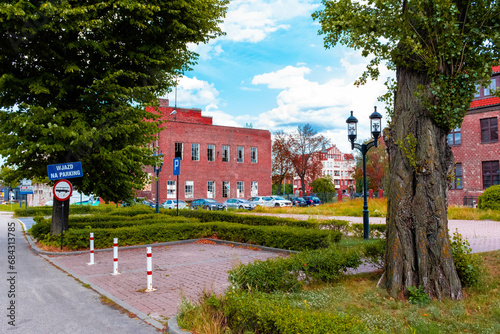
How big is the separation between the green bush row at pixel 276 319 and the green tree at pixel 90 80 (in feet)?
29.8

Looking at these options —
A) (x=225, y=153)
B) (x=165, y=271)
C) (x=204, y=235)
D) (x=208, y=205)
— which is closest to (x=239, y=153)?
(x=225, y=153)

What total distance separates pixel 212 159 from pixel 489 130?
31565 millimetres

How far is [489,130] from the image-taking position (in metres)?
33.0

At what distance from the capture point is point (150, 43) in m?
13.8

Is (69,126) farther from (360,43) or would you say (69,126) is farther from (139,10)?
(360,43)

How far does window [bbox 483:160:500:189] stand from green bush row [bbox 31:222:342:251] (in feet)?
89.1

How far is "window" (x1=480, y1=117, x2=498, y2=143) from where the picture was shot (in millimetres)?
32656

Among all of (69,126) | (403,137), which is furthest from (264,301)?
(69,126)

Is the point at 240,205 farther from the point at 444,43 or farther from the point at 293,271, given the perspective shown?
the point at 444,43

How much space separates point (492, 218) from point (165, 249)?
1855 cm

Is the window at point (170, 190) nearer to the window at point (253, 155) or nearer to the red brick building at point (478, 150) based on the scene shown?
the window at point (253, 155)

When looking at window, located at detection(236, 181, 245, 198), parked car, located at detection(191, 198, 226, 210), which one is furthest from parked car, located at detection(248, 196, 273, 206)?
window, located at detection(236, 181, 245, 198)

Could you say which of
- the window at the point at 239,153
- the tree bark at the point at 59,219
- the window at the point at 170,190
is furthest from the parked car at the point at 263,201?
the tree bark at the point at 59,219

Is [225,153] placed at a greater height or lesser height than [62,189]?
greater
